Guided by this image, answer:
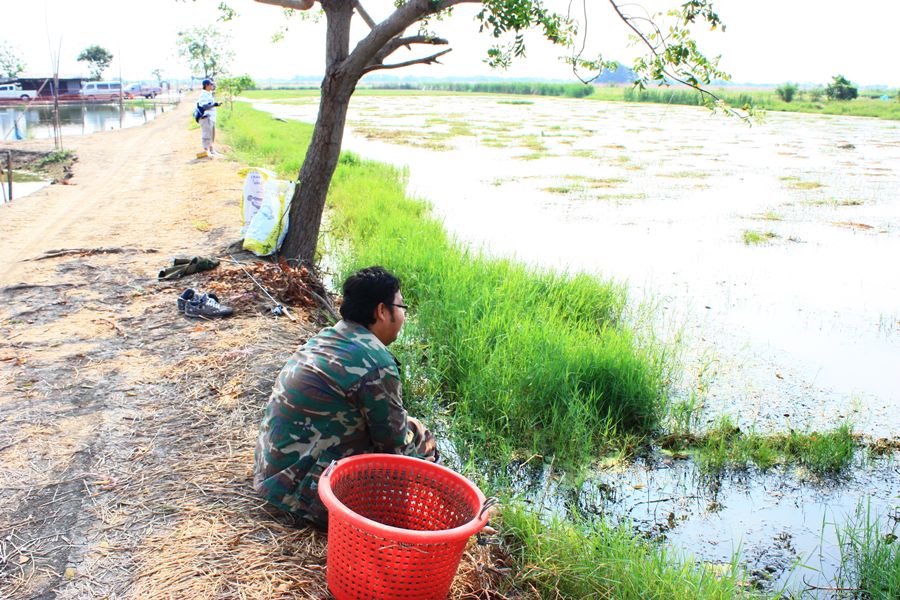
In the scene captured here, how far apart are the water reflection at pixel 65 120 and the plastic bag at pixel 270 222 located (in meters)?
14.9

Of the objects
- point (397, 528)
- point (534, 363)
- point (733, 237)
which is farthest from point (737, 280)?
point (397, 528)

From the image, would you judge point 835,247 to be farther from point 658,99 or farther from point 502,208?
point 658,99

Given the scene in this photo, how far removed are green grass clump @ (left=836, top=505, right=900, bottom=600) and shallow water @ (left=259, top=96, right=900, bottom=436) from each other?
4.06 feet

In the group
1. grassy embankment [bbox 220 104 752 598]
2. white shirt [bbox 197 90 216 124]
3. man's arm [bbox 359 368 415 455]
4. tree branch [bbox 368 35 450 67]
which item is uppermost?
tree branch [bbox 368 35 450 67]

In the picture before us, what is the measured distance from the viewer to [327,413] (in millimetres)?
2500

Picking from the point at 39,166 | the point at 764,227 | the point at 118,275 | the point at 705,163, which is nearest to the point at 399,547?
the point at 118,275

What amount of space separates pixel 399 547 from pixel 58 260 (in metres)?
5.78

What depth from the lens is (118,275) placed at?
607 cm

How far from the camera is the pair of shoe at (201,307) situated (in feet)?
16.7

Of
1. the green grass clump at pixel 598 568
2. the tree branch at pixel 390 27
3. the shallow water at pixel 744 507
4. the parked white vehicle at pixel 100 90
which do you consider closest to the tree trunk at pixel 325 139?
the tree branch at pixel 390 27

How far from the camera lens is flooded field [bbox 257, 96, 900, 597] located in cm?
357

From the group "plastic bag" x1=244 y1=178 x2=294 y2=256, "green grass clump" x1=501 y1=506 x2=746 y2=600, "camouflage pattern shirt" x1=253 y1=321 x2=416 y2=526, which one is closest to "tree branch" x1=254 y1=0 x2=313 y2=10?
"plastic bag" x1=244 y1=178 x2=294 y2=256

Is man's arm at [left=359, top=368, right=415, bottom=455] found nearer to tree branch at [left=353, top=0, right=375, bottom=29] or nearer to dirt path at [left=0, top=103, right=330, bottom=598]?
dirt path at [left=0, top=103, right=330, bottom=598]

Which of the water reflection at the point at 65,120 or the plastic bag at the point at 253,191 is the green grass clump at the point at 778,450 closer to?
the plastic bag at the point at 253,191
